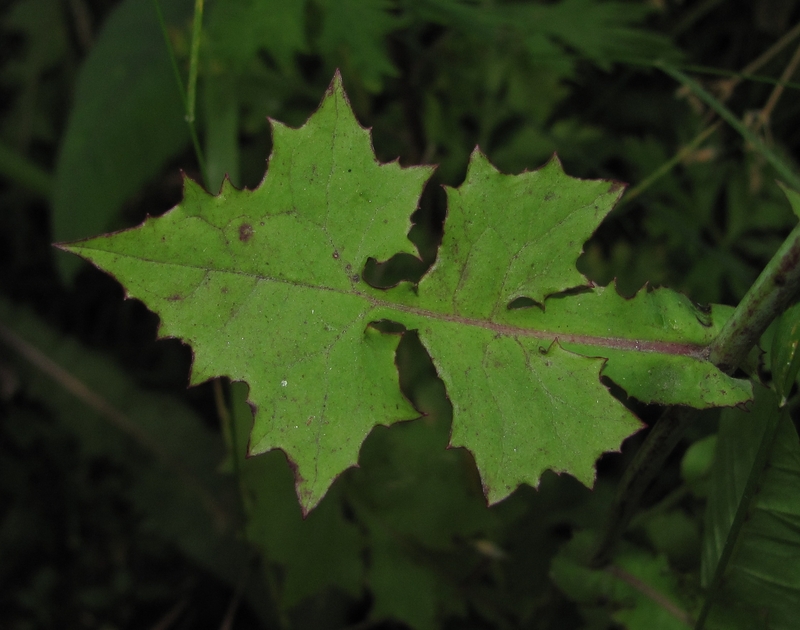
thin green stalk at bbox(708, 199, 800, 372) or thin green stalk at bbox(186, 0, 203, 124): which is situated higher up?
thin green stalk at bbox(186, 0, 203, 124)

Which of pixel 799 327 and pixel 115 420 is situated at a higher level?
pixel 799 327

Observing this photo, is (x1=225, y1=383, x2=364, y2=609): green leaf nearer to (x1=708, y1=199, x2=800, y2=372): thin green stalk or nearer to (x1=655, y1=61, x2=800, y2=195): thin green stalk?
(x1=708, y1=199, x2=800, y2=372): thin green stalk

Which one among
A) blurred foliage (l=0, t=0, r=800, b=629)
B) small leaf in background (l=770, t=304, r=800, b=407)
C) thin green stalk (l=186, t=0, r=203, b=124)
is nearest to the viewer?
small leaf in background (l=770, t=304, r=800, b=407)

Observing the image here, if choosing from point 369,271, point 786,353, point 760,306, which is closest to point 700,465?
point 786,353

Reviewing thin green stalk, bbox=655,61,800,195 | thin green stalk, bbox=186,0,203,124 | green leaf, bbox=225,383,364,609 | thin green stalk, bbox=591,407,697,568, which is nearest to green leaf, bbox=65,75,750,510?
thin green stalk, bbox=591,407,697,568

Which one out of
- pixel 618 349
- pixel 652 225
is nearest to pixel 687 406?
pixel 618 349

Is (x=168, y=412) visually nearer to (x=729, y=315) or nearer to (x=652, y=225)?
(x=652, y=225)

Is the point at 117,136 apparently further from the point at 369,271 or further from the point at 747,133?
the point at 747,133

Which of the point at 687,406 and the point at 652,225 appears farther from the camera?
the point at 652,225
